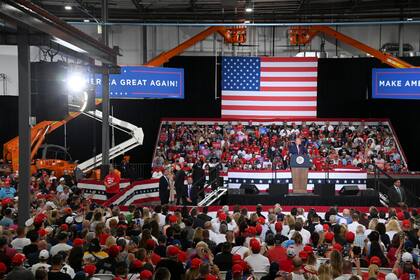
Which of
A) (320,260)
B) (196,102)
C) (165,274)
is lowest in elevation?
(320,260)

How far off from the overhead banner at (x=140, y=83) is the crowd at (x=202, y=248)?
10.4 metres

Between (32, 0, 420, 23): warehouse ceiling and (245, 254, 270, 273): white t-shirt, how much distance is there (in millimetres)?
21354

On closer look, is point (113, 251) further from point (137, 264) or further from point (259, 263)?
point (259, 263)

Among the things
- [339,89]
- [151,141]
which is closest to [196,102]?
[151,141]

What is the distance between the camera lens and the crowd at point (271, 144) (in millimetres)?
26594

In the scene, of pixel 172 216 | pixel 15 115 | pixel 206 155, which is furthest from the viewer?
pixel 15 115

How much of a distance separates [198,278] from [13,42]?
8.87 metres

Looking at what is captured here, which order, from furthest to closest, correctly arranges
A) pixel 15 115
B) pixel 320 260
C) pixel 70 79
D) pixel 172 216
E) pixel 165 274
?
1. pixel 15 115
2. pixel 70 79
3. pixel 172 216
4. pixel 320 260
5. pixel 165 274

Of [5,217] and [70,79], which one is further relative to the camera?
[70,79]

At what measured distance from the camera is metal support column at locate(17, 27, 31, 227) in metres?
13.0

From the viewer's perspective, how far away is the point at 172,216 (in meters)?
12.3

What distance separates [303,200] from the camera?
64.8 feet

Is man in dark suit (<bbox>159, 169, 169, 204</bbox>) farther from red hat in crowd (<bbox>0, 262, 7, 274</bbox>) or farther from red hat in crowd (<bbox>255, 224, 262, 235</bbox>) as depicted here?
red hat in crowd (<bbox>0, 262, 7, 274</bbox>)

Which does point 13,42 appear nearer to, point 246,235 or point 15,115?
point 246,235
